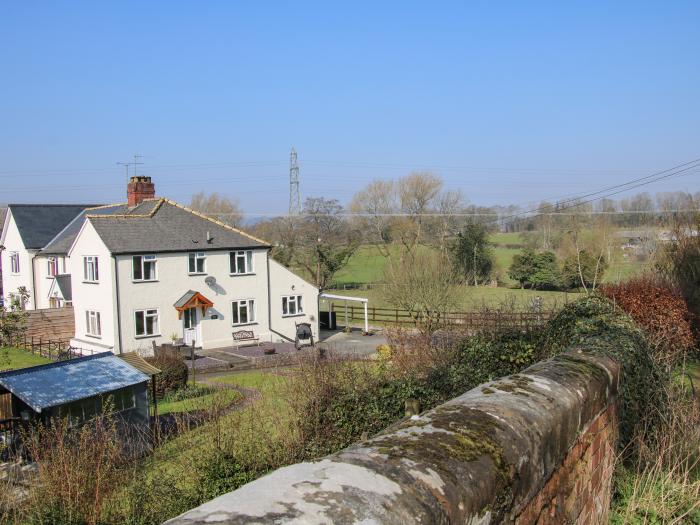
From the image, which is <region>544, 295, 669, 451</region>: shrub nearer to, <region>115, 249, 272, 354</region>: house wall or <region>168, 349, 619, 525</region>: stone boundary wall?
<region>168, 349, 619, 525</region>: stone boundary wall

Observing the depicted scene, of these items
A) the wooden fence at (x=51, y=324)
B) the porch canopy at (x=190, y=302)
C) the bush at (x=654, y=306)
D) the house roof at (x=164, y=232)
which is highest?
the house roof at (x=164, y=232)

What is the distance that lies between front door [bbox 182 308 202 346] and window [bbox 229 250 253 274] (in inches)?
132

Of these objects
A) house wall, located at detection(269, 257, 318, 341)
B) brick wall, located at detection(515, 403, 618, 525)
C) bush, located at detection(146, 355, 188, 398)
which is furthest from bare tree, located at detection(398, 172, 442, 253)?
brick wall, located at detection(515, 403, 618, 525)

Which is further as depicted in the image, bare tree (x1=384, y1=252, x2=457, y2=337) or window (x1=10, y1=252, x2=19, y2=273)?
window (x1=10, y1=252, x2=19, y2=273)

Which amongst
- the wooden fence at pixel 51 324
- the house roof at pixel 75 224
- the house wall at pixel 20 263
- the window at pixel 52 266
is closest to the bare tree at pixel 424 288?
the house roof at pixel 75 224

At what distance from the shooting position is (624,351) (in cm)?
627

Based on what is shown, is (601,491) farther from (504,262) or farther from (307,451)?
(504,262)

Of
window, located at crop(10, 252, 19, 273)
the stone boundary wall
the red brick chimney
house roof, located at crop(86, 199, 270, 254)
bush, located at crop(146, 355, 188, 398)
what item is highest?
the red brick chimney

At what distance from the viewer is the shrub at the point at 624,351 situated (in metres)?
5.93

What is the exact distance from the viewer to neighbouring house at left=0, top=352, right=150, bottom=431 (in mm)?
13547

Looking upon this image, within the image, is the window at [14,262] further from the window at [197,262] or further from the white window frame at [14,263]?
the window at [197,262]

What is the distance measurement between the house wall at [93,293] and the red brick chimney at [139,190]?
213 inches

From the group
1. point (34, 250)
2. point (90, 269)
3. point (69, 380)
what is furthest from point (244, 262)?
point (69, 380)

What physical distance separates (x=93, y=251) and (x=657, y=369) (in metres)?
29.8
